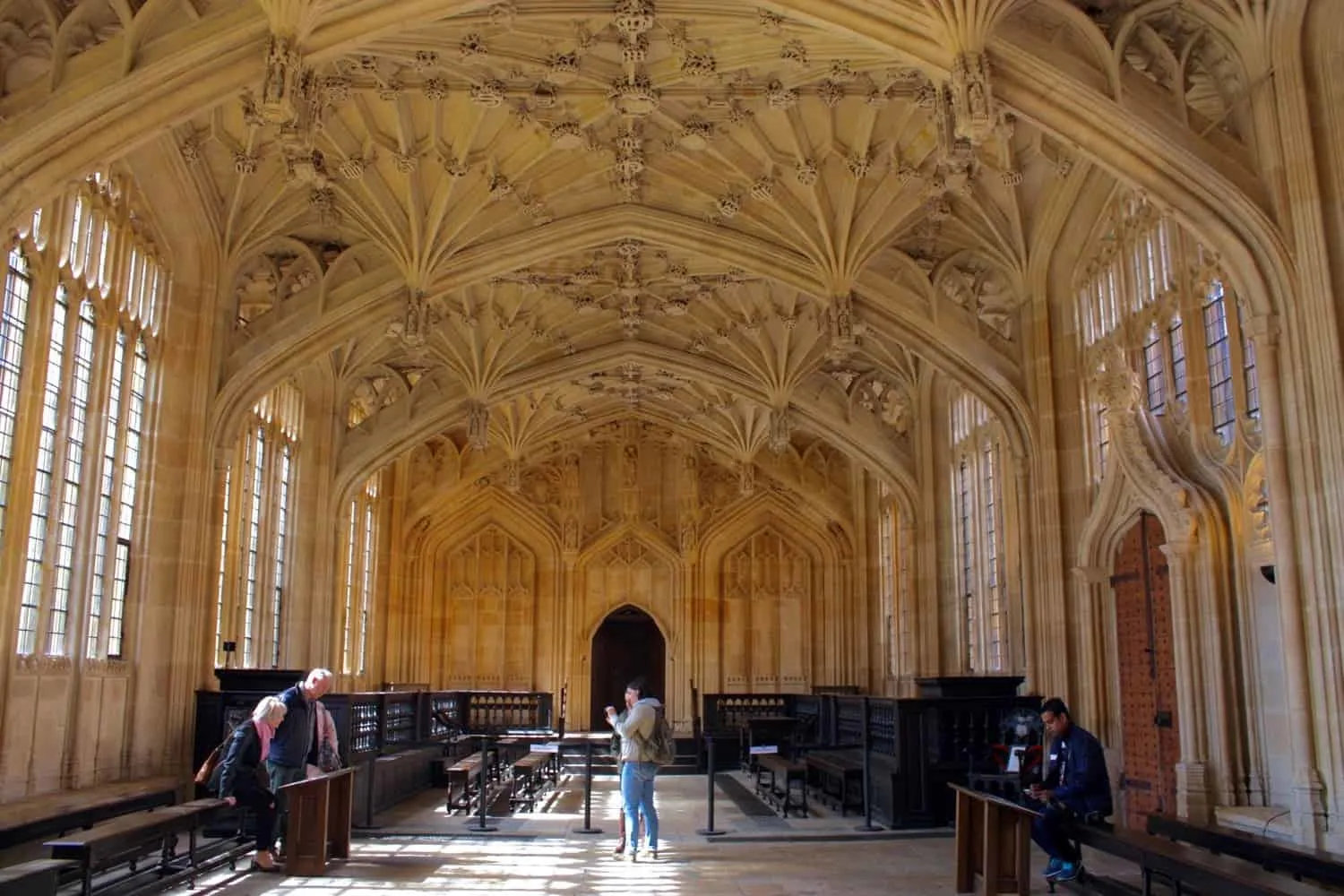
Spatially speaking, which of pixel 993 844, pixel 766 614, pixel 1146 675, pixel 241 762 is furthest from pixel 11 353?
pixel 766 614

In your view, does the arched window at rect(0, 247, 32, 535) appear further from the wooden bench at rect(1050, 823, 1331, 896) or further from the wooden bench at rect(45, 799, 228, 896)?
the wooden bench at rect(1050, 823, 1331, 896)

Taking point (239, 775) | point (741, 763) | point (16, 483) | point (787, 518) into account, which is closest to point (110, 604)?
point (16, 483)

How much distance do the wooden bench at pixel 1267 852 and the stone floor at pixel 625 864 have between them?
50.1 inches

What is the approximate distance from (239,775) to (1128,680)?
967cm

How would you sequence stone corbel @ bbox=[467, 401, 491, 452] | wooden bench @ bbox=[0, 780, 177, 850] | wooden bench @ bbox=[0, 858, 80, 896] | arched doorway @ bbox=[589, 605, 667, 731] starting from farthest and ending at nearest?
arched doorway @ bbox=[589, 605, 667, 731], stone corbel @ bbox=[467, 401, 491, 452], wooden bench @ bbox=[0, 780, 177, 850], wooden bench @ bbox=[0, 858, 80, 896]

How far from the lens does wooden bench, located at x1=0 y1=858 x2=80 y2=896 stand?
21.0 ft

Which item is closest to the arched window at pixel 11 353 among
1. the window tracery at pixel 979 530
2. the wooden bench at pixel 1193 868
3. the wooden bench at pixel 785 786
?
the wooden bench at pixel 785 786

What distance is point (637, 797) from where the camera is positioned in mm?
11070

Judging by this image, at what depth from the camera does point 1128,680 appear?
13.9 metres

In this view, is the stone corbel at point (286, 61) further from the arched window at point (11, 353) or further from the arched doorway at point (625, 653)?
the arched doorway at point (625, 653)

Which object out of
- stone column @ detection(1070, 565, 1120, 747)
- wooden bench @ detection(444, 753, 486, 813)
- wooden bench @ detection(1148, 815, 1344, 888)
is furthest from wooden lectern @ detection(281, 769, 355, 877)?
stone column @ detection(1070, 565, 1120, 747)

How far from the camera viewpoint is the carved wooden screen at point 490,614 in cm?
2934

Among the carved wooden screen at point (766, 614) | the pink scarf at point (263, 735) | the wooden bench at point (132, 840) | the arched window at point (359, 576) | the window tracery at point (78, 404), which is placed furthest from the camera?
the carved wooden screen at point (766, 614)

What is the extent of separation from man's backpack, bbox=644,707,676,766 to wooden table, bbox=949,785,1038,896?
2.64 metres
